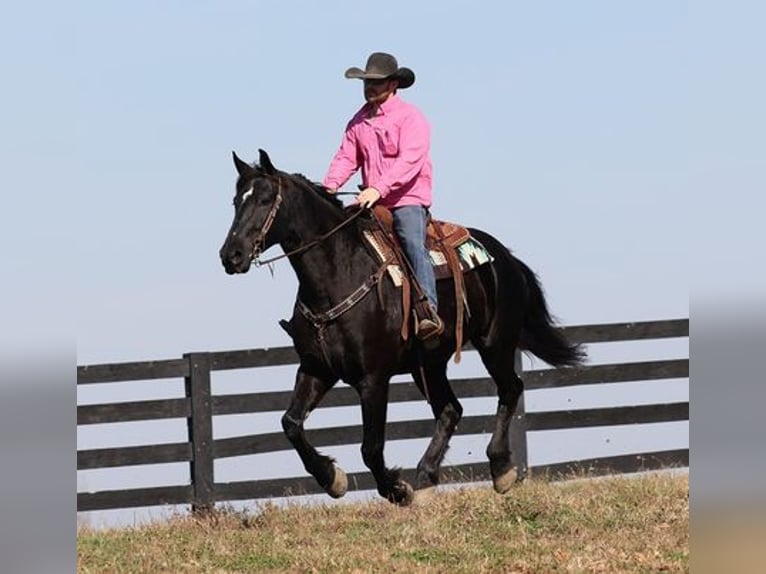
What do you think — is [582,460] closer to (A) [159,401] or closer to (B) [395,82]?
(A) [159,401]

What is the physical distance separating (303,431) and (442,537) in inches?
44.0

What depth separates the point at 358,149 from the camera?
28.5 ft

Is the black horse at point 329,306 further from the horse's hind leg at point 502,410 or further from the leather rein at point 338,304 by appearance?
the horse's hind leg at point 502,410

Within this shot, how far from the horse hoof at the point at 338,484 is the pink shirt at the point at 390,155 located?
5.95 feet

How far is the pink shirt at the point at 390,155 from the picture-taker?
842cm

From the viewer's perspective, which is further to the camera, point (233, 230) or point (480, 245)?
point (480, 245)

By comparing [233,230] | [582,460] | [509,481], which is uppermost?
[233,230]

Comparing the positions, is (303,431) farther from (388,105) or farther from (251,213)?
(388,105)

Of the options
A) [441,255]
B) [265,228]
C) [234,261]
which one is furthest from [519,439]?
[234,261]

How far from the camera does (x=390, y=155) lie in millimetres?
8539

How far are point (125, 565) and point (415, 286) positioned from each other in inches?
102

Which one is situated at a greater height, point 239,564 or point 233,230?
point 233,230
